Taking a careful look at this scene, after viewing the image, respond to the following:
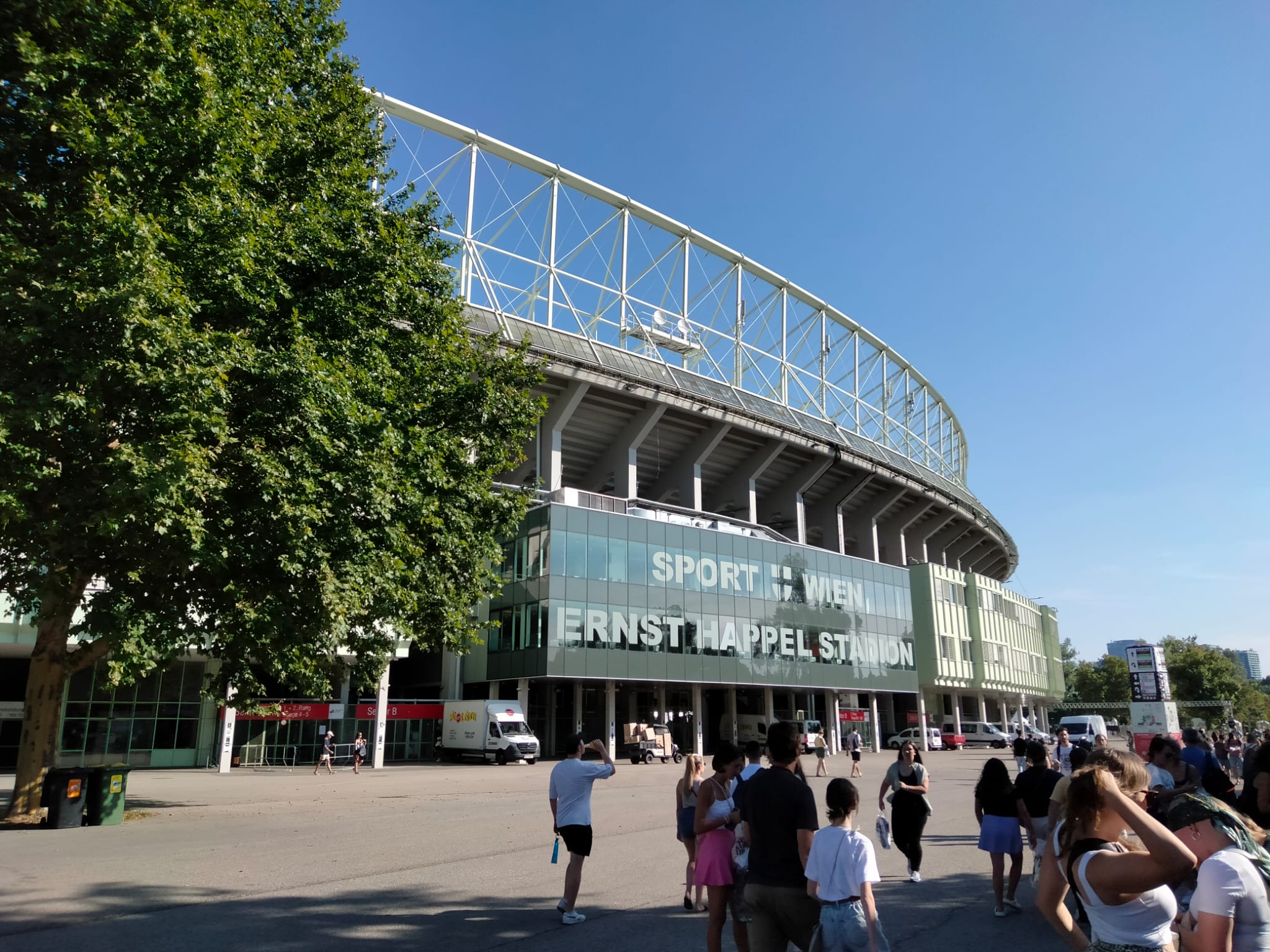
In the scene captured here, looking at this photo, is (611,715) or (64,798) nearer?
(64,798)

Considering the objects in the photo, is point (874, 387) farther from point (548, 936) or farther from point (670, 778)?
point (548, 936)

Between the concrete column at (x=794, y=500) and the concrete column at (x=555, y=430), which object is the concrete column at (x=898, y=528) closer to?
the concrete column at (x=794, y=500)

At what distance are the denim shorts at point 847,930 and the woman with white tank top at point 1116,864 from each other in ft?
3.51

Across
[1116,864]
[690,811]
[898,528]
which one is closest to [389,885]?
[690,811]

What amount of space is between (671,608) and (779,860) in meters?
39.9

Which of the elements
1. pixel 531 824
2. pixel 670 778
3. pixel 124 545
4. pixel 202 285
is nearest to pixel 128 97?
pixel 202 285

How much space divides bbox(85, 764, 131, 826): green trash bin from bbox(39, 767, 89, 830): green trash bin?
12 centimetres

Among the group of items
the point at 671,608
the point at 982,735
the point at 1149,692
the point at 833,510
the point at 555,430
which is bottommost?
the point at 982,735

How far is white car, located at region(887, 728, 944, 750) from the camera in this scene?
55.3m

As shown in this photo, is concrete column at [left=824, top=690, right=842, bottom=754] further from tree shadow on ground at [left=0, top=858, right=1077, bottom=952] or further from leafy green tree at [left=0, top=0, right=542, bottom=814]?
tree shadow on ground at [left=0, top=858, right=1077, bottom=952]

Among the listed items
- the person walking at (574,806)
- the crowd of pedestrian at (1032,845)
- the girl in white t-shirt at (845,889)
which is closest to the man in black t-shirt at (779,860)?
the crowd of pedestrian at (1032,845)

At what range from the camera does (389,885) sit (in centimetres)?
935

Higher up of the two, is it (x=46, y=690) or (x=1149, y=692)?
(x=46, y=690)

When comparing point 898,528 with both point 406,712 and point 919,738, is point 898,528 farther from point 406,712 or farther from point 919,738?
point 406,712
